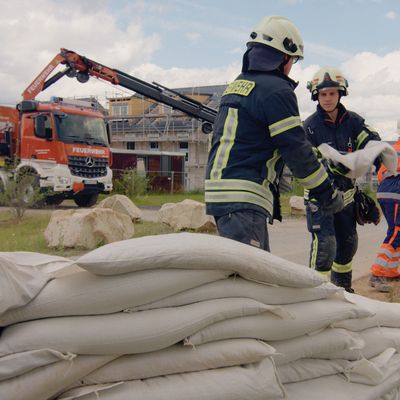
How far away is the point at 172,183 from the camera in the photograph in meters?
22.5

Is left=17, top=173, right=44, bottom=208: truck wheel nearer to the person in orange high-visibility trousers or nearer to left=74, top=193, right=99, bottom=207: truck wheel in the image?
left=74, top=193, right=99, bottom=207: truck wheel

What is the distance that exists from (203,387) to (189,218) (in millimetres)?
6842

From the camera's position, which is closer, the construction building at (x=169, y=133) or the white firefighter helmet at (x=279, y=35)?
the white firefighter helmet at (x=279, y=35)

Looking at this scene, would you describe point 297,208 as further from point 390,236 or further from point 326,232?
point 326,232

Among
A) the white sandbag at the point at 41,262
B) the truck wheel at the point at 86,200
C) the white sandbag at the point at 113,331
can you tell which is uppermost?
the white sandbag at the point at 41,262

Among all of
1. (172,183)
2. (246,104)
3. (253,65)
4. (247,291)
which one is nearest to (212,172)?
(246,104)

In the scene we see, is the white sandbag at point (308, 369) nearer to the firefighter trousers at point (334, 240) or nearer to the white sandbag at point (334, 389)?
the white sandbag at point (334, 389)

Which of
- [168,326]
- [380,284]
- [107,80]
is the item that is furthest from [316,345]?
[107,80]

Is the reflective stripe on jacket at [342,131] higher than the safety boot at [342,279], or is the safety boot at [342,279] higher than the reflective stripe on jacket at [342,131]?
the reflective stripe on jacket at [342,131]

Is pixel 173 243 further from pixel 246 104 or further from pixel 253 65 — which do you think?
pixel 253 65

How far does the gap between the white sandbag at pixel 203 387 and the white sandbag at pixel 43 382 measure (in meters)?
0.05

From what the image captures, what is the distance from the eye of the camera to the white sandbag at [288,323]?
5.79 ft

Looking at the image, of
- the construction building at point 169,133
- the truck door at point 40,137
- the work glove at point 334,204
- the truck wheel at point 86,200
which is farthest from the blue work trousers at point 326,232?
the construction building at point 169,133

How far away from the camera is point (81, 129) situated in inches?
513
